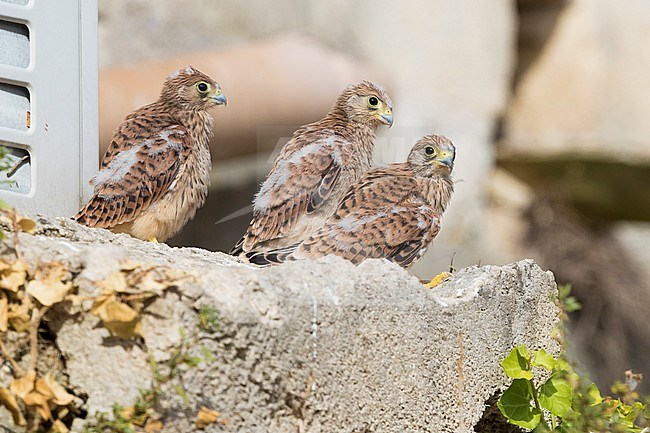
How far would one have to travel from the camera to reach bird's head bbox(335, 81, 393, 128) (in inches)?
124

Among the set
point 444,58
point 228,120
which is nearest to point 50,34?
point 228,120

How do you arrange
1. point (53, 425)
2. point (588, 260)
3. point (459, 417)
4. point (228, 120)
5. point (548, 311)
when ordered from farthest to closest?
point (588, 260)
point (228, 120)
point (548, 311)
point (459, 417)
point (53, 425)

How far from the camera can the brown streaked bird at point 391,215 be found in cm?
267

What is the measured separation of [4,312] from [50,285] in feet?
0.29

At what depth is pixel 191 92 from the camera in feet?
10.1

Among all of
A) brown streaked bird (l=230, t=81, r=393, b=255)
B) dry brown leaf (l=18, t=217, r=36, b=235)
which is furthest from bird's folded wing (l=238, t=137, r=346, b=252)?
dry brown leaf (l=18, t=217, r=36, b=235)

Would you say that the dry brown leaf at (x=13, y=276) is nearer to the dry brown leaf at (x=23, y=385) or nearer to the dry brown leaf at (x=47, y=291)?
the dry brown leaf at (x=47, y=291)

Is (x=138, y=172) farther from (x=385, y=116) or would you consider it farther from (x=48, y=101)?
(x=385, y=116)

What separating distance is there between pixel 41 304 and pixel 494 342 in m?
1.21

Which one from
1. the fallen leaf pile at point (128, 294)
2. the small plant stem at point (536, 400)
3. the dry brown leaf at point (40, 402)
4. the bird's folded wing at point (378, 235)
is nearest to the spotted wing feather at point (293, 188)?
the bird's folded wing at point (378, 235)

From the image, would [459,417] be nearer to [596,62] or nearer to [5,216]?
[5,216]

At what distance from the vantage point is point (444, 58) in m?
8.36

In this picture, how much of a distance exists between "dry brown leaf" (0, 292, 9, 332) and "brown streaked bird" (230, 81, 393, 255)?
1099 mm

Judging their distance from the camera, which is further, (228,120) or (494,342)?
(228,120)
